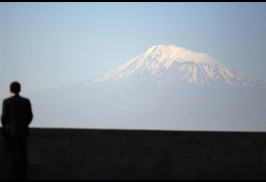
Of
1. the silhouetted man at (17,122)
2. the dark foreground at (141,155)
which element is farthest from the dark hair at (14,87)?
the dark foreground at (141,155)

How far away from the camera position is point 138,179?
310 inches

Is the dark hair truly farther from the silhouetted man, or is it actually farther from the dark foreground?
the dark foreground

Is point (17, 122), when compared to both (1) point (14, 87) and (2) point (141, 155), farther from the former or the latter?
(2) point (141, 155)

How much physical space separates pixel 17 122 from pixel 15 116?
9 cm

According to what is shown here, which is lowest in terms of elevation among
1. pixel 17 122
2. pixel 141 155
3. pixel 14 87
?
pixel 141 155

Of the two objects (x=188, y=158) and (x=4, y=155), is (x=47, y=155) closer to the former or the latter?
(x=4, y=155)

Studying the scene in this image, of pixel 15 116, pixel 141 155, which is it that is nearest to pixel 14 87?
pixel 15 116

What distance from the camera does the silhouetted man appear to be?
6617 millimetres

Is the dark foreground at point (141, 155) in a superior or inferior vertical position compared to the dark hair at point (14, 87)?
inferior

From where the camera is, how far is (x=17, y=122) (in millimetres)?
6605

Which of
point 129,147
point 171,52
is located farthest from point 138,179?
point 171,52

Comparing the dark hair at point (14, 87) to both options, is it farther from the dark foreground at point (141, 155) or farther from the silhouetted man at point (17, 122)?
the dark foreground at point (141, 155)

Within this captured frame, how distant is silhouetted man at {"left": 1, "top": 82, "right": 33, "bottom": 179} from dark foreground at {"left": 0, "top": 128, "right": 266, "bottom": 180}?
555 millimetres

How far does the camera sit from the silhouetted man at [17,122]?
21.7 feet
